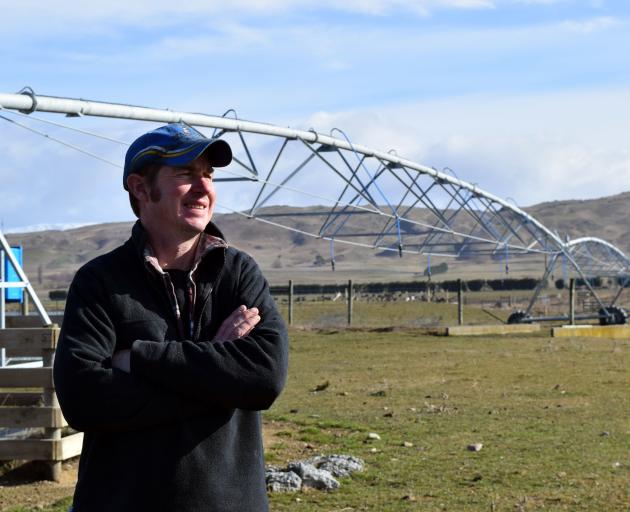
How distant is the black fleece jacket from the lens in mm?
3150

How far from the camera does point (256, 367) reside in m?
3.29

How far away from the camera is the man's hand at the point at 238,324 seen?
3320 millimetres

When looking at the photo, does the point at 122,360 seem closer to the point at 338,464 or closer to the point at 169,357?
the point at 169,357

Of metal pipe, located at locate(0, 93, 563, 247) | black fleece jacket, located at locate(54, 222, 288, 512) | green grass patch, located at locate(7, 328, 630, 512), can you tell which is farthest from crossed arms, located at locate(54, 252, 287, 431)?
metal pipe, located at locate(0, 93, 563, 247)

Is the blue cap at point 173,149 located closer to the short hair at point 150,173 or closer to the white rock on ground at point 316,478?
the short hair at point 150,173

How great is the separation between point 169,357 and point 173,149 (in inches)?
A: 22.3

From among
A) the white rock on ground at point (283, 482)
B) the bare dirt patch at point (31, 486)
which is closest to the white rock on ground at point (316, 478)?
the white rock on ground at point (283, 482)

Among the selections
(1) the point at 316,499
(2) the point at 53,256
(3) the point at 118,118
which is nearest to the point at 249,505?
(1) the point at 316,499

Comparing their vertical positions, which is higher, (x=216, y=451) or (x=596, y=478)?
(x=216, y=451)

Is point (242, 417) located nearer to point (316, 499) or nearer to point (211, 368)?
point (211, 368)

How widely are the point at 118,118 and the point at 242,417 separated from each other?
41.9 feet

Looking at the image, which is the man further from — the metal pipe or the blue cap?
the metal pipe

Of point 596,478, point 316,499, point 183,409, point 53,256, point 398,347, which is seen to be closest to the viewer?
point 183,409

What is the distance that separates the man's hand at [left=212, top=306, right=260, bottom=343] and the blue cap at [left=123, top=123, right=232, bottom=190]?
418mm
